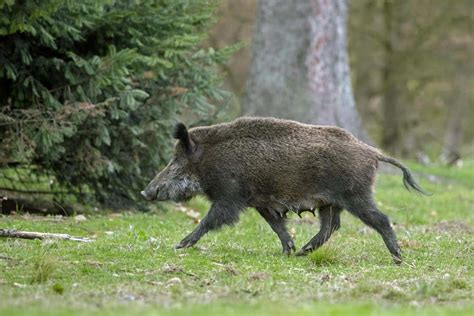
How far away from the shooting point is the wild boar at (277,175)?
9898mm

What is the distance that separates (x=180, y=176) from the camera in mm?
10641

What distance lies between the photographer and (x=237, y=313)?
640 centimetres

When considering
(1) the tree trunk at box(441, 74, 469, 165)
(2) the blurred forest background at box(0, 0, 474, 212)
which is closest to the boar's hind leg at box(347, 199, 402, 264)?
(2) the blurred forest background at box(0, 0, 474, 212)

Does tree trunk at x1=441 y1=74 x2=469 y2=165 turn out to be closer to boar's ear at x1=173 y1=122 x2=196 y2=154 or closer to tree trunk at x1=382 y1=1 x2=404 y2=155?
tree trunk at x1=382 y1=1 x2=404 y2=155

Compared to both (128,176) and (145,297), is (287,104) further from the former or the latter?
(145,297)

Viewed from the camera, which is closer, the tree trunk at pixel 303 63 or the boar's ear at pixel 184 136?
the boar's ear at pixel 184 136

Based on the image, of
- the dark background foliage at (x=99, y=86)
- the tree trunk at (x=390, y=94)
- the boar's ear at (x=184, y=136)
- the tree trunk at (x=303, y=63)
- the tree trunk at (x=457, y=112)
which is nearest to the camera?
the boar's ear at (x=184, y=136)

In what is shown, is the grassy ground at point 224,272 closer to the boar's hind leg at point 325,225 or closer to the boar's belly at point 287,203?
the boar's hind leg at point 325,225

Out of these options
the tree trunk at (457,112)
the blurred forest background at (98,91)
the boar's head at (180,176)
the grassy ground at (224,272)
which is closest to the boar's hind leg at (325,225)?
the grassy ground at (224,272)

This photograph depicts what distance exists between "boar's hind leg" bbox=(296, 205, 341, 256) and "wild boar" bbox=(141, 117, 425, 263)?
0.04 feet

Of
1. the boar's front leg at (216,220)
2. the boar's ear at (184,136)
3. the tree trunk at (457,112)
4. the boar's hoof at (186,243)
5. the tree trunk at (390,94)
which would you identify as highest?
the boar's ear at (184,136)

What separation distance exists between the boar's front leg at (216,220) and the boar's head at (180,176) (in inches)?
19.8

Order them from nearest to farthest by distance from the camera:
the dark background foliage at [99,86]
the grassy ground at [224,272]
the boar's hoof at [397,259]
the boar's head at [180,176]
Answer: the grassy ground at [224,272] → the boar's hoof at [397,259] → the boar's head at [180,176] → the dark background foliage at [99,86]

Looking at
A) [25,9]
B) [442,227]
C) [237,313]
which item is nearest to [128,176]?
[25,9]
